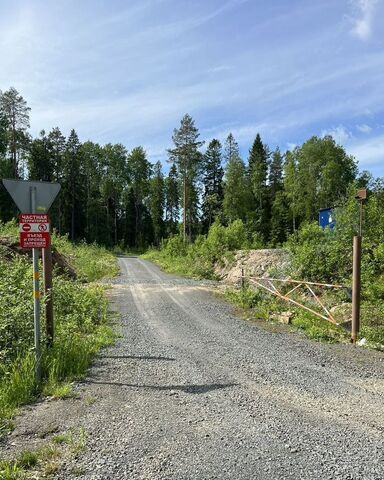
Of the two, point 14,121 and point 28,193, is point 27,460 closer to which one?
point 28,193

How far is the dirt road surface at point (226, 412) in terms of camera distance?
3.48 meters

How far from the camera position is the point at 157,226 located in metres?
71.7

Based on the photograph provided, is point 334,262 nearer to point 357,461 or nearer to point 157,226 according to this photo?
point 357,461

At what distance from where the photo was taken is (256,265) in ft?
58.3

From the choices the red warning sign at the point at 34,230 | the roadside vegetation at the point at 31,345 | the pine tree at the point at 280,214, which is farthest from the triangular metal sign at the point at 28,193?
the pine tree at the point at 280,214

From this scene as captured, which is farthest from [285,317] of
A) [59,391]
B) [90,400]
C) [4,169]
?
[4,169]

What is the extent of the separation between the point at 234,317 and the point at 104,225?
5737 centimetres

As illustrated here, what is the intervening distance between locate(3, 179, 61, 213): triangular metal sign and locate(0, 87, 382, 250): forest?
102 feet

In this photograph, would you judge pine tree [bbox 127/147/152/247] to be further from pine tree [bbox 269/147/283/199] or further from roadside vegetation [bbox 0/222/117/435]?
roadside vegetation [bbox 0/222/117/435]

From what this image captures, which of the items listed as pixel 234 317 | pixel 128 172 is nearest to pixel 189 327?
pixel 234 317

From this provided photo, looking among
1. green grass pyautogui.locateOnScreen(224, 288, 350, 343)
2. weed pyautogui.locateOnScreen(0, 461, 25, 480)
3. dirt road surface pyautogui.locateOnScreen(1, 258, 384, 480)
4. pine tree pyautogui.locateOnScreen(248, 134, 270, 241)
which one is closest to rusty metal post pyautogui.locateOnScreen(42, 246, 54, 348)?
dirt road surface pyautogui.locateOnScreen(1, 258, 384, 480)

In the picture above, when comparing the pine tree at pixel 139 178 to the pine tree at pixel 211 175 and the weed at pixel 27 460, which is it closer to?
the pine tree at pixel 211 175

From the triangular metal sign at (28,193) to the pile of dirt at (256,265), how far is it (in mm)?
9942

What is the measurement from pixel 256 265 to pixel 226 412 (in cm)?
1337
